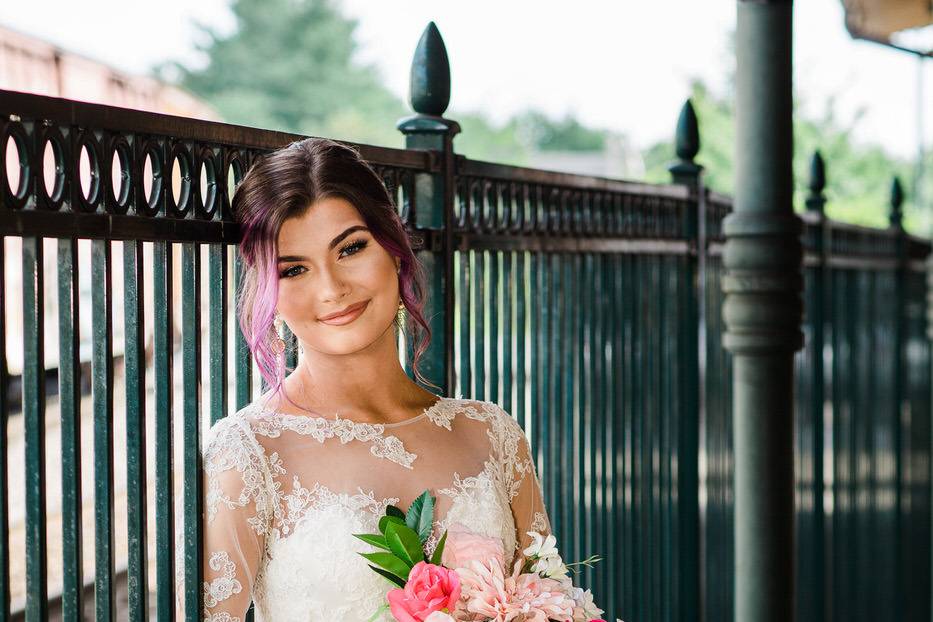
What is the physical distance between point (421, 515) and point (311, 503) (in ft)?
0.64

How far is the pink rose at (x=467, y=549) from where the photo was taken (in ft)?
5.95

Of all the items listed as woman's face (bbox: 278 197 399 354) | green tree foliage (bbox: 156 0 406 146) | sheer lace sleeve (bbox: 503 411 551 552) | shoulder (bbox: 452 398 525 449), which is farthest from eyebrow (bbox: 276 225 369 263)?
green tree foliage (bbox: 156 0 406 146)

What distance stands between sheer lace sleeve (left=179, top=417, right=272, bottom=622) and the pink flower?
0.39 m

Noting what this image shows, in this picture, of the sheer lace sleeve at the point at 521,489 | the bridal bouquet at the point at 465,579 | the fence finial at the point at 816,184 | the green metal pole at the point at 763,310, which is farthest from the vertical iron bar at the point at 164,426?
the fence finial at the point at 816,184

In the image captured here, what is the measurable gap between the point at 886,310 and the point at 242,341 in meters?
6.59

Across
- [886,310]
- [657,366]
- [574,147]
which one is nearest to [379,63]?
[574,147]

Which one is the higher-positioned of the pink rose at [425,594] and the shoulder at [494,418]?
the shoulder at [494,418]

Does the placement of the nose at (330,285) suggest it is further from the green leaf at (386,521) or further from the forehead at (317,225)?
the green leaf at (386,521)

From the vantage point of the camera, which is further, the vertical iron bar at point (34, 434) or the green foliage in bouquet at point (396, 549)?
the green foliage in bouquet at point (396, 549)

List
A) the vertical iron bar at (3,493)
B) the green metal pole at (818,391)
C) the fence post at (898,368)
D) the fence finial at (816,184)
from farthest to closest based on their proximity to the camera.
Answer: the fence post at (898,368), the fence finial at (816,184), the green metal pole at (818,391), the vertical iron bar at (3,493)

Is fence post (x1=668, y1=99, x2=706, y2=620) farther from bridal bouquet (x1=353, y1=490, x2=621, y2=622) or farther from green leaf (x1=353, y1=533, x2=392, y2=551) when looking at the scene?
green leaf (x1=353, y1=533, x2=392, y2=551)

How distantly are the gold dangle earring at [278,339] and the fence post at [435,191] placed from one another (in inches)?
20.1

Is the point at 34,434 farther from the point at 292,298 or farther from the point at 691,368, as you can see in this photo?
the point at 691,368

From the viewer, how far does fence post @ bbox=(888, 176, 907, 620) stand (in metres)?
7.71
